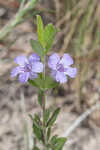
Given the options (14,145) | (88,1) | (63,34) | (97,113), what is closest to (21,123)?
(14,145)

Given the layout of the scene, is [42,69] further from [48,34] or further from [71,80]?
[71,80]

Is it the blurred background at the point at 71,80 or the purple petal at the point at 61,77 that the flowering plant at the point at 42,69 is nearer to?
the purple petal at the point at 61,77

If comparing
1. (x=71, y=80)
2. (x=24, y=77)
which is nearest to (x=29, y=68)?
(x=24, y=77)

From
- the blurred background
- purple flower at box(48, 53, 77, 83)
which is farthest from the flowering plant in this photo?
the blurred background

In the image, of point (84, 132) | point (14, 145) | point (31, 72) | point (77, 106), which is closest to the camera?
point (31, 72)

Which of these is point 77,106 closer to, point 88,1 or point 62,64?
point 88,1

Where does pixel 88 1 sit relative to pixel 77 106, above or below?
above

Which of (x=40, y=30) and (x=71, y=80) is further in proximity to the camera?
(x=71, y=80)
